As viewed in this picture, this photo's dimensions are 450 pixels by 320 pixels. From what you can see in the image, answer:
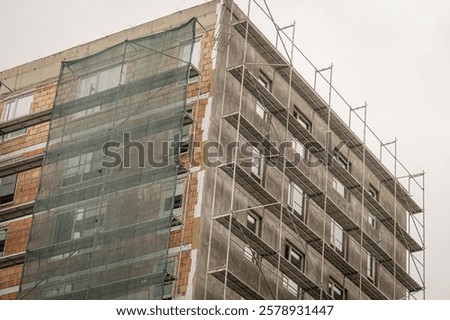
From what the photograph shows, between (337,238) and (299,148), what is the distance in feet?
15.1

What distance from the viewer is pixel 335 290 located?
50094mm

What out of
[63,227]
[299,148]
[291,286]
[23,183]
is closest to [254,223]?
[291,286]

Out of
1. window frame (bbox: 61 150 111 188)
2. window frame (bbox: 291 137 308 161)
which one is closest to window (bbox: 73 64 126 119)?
window frame (bbox: 61 150 111 188)

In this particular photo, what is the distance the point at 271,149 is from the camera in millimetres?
46375

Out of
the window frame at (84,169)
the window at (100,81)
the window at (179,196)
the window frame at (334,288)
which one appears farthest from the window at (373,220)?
the window frame at (84,169)

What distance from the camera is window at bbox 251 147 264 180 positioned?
150ft

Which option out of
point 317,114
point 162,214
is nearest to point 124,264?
point 162,214

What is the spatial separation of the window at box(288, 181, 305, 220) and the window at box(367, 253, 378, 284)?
6503 mm

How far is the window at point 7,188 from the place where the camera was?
1900 inches

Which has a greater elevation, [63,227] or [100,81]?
[100,81]

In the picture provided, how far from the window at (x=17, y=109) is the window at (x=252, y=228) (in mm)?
11133

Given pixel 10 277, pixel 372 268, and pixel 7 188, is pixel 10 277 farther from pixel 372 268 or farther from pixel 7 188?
pixel 372 268

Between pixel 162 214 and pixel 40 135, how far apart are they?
10822mm

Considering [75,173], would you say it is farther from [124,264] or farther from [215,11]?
[215,11]
